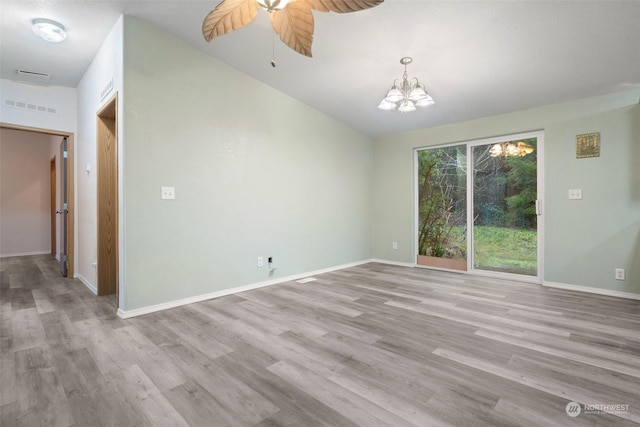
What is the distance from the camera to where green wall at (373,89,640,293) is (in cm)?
332

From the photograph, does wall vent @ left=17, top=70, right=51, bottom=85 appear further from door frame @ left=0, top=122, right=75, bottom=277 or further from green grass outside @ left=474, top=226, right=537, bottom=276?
green grass outside @ left=474, top=226, right=537, bottom=276

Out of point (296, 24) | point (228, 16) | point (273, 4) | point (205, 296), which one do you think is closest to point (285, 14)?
point (296, 24)

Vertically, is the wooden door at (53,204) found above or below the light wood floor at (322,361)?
above

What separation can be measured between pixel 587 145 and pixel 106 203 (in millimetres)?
5677

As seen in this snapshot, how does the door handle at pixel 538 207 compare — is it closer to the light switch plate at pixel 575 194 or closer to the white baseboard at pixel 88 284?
the light switch plate at pixel 575 194

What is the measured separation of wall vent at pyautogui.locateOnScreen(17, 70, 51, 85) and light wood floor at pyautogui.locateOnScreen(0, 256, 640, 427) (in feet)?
8.57

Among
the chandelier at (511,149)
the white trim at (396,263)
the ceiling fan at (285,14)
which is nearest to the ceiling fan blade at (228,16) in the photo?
the ceiling fan at (285,14)

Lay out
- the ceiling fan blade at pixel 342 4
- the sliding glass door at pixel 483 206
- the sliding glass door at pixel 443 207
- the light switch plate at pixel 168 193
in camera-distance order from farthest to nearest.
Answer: the sliding glass door at pixel 443 207 < the sliding glass door at pixel 483 206 < the light switch plate at pixel 168 193 < the ceiling fan blade at pixel 342 4

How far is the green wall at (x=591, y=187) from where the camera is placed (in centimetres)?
332

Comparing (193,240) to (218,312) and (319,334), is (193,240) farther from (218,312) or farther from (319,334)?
(319,334)

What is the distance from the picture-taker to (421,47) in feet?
9.55

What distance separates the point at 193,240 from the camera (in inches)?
126

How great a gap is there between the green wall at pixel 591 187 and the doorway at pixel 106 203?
4872 mm

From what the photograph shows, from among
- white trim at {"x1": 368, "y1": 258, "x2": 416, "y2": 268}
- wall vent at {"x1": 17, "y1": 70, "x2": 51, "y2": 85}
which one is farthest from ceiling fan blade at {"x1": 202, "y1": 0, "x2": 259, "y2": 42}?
white trim at {"x1": 368, "y1": 258, "x2": 416, "y2": 268}
